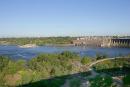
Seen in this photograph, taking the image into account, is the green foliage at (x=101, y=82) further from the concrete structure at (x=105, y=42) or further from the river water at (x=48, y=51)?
the concrete structure at (x=105, y=42)

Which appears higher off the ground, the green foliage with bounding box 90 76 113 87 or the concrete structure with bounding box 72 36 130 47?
the green foliage with bounding box 90 76 113 87

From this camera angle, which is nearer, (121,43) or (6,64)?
(6,64)

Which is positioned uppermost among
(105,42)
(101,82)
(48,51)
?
(101,82)

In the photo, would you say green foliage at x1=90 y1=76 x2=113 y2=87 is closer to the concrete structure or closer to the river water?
the river water

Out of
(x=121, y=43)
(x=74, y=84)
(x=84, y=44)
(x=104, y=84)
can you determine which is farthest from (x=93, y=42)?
(x=104, y=84)

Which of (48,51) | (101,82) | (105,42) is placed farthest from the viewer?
(105,42)

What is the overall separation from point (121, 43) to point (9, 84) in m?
78.1

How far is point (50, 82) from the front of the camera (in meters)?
20.8

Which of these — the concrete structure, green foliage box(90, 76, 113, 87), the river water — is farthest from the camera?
the concrete structure

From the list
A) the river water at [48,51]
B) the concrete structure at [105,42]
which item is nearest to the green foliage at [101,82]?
the river water at [48,51]

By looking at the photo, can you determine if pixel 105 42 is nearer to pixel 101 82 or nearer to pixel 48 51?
pixel 48 51

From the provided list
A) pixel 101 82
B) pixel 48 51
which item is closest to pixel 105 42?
pixel 48 51

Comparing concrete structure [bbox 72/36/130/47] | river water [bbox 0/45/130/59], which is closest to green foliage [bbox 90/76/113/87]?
river water [bbox 0/45/130/59]

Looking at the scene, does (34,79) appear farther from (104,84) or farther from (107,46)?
(107,46)
